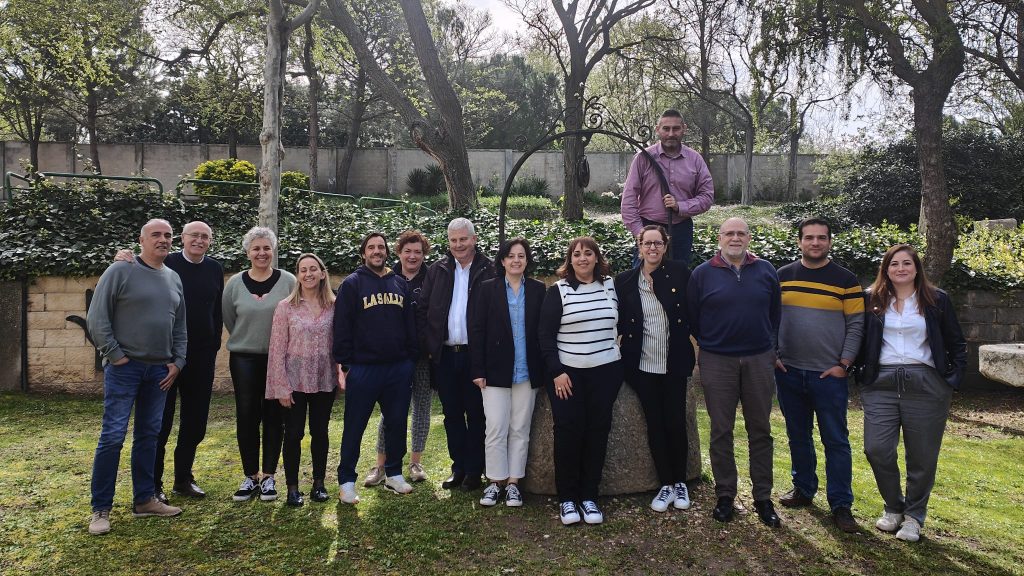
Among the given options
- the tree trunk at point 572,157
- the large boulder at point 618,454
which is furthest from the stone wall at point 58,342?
the tree trunk at point 572,157

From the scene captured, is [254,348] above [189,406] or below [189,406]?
above

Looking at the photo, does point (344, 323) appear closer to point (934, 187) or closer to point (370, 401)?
point (370, 401)

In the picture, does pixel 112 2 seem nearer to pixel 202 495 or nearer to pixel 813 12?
pixel 202 495

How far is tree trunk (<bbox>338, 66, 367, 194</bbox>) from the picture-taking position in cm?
2286

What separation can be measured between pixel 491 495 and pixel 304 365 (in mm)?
1422

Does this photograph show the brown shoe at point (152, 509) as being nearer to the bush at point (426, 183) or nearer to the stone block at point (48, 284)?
the stone block at point (48, 284)

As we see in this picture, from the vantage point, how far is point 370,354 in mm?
4254

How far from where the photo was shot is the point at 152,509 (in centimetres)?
410

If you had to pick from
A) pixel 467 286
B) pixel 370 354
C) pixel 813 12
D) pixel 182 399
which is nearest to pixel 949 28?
pixel 813 12

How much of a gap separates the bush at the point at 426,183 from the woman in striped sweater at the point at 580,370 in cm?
2071

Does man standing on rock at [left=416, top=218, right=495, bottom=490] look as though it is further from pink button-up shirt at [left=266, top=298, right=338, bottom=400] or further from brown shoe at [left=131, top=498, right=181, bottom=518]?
brown shoe at [left=131, top=498, right=181, bottom=518]

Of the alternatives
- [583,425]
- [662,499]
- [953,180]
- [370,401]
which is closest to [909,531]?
[662,499]

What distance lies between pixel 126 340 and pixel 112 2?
10.4 meters

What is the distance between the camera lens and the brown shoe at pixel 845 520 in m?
3.91
